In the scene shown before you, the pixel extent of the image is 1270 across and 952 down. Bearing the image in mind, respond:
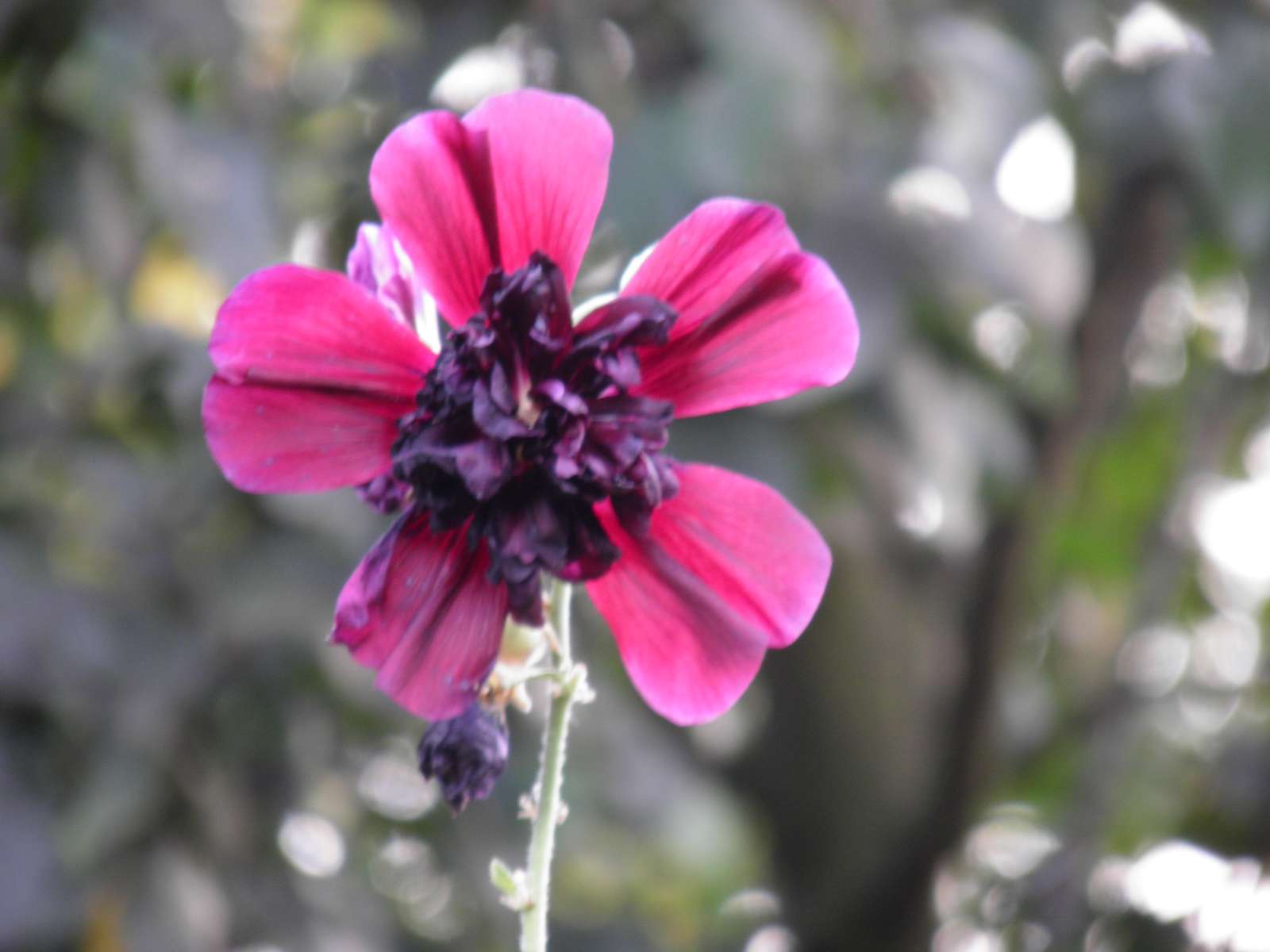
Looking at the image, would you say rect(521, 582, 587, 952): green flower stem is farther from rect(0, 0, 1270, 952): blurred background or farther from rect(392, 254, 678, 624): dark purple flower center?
rect(0, 0, 1270, 952): blurred background

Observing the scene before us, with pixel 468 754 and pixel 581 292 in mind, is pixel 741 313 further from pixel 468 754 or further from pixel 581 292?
pixel 581 292

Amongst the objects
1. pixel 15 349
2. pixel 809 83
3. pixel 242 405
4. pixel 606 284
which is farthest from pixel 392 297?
pixel 15 349

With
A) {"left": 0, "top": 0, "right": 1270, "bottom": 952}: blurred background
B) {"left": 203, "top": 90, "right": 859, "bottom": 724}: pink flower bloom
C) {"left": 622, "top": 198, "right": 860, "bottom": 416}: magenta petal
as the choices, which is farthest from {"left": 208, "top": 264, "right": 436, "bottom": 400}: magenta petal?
{"left": 0, "top": 0, "right": 1270, "bottom": 952}: blurred background

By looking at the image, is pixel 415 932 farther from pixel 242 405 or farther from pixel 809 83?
pixel 242 405

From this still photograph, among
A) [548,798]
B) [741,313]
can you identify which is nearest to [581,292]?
[741,313]

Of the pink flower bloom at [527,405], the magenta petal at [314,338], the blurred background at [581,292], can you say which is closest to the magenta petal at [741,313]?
the pink flower bloom at [527,405]

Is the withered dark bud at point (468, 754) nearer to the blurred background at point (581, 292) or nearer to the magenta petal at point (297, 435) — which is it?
the magenta petal at point (297, 435)

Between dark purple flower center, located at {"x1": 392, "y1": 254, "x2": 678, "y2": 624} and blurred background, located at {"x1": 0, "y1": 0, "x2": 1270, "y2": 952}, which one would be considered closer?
dark purple flower center, located at {"x1": 392, "y1": 254, "x2": 678, "y2": 624}
